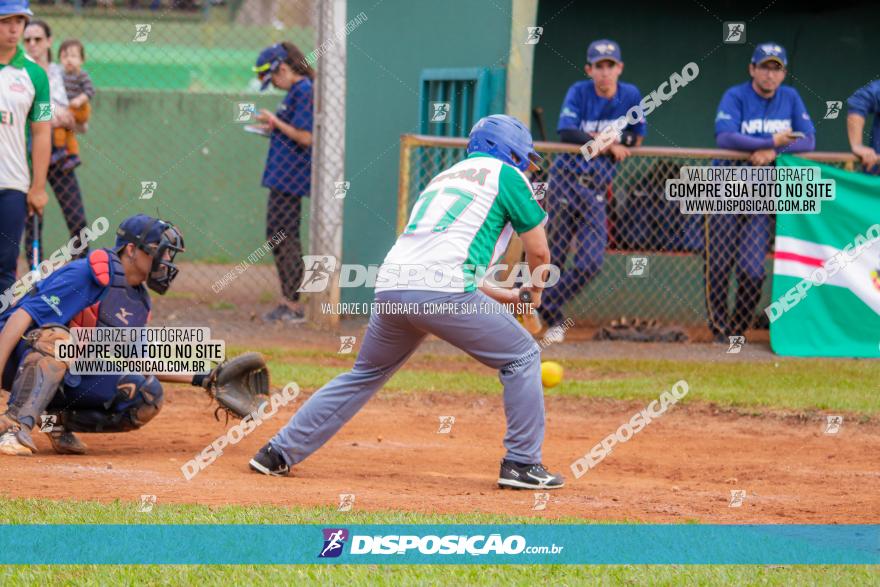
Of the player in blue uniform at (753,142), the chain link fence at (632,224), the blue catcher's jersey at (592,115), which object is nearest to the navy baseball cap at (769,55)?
the player in blue uniform at (753,142)

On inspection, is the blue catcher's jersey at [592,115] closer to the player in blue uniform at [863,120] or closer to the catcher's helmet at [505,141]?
the player in blue uniform at [863,120]

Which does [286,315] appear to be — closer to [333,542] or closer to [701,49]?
[701,49]

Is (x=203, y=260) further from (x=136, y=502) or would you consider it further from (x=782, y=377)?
(x=136, y=502)

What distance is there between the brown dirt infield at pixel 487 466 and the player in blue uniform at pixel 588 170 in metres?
2.18

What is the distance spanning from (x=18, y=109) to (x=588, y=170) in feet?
15.9

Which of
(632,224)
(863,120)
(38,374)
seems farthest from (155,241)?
(863,120)

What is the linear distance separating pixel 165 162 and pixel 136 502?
10.4 metres

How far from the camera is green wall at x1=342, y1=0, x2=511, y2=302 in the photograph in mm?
12297

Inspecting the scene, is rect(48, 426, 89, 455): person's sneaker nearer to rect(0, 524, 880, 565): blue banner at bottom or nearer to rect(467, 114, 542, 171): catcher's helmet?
rect(0, 524, 880, 565): blue banner at bottom

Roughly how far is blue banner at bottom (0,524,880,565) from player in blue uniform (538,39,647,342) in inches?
240

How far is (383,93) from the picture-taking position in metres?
12.7

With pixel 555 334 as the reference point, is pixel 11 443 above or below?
below

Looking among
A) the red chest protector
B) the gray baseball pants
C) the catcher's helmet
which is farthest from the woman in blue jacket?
the catcher's helmet

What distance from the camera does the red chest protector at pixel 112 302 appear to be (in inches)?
267
